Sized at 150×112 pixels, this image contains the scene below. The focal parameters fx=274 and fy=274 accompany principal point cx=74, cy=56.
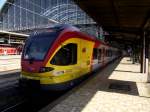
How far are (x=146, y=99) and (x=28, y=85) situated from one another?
15.1ft

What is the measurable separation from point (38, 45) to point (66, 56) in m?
1.23

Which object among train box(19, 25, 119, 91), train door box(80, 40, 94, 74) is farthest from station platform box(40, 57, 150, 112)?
train door box(80, 40, 94, 74)

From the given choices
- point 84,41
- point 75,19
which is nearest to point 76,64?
point 84,41

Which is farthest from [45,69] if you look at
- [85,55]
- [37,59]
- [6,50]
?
[6,50]

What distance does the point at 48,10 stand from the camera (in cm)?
8806

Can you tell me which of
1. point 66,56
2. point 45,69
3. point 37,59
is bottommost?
point 45,69

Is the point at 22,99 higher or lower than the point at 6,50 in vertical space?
lower

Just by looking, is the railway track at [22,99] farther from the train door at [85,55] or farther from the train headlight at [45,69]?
the train door at [85,55]

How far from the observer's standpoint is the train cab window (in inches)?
424

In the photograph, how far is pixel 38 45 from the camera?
439 inches

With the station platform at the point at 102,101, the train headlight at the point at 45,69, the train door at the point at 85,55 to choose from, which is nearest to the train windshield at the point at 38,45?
the train headlight at the point at 45,69

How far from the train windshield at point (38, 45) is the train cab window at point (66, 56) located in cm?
49

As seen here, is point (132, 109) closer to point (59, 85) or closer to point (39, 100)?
point (59, 85)

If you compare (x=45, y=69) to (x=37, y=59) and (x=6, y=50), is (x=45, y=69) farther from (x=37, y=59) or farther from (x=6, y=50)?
(x=6, y=50)
